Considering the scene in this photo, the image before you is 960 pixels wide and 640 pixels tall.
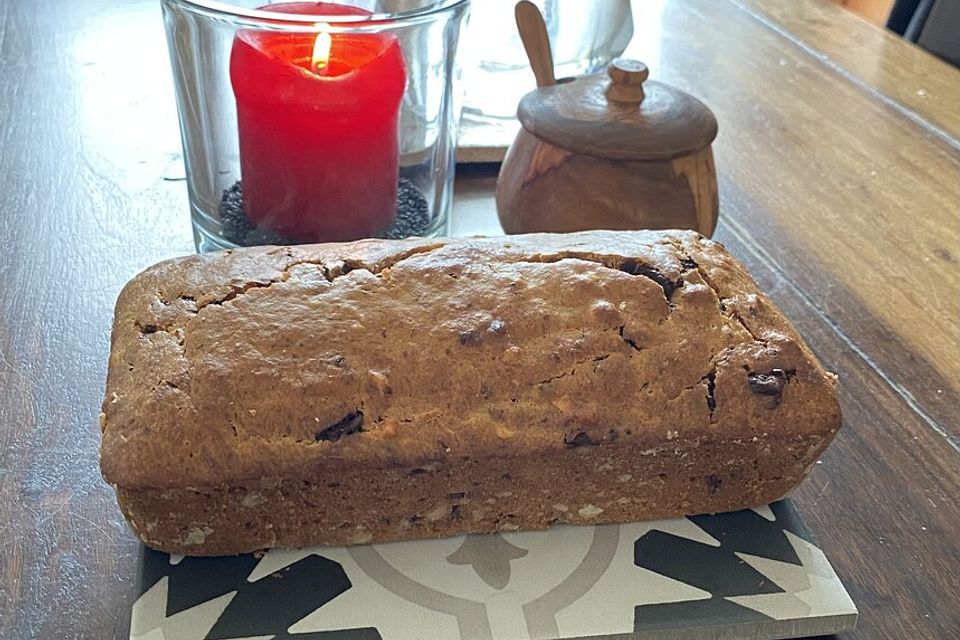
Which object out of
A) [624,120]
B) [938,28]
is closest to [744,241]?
[624,120]

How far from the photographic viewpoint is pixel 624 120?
2.70ft

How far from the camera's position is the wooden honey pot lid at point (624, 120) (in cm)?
82

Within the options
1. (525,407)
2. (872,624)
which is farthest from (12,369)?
(872,624)

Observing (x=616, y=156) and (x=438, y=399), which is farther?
(x=616, y=156)

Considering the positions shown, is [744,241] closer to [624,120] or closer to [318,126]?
[624,120]

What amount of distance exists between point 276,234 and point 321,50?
6.9 inches

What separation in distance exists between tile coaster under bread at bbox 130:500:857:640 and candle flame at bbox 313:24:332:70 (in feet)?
1.26

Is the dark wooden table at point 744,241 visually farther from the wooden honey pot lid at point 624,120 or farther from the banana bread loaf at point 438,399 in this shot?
the wooden honey pot lid at point 624,120

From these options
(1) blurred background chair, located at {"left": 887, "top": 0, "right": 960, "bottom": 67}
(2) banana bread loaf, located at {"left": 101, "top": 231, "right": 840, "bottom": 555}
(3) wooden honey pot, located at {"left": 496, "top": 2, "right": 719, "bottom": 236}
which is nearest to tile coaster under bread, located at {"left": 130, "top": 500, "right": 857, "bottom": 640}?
(2) banana bread loaf, located at {"left": 101, "top": 231, "right": 840, "bottom": 555}

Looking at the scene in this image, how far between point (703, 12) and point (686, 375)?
1.15 metres

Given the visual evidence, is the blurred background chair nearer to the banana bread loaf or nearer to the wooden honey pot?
the wooden honey pot

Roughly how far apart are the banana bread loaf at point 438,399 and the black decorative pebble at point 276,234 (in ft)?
0.52

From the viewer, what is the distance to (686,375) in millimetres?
628

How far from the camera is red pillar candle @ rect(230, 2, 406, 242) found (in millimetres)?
762
